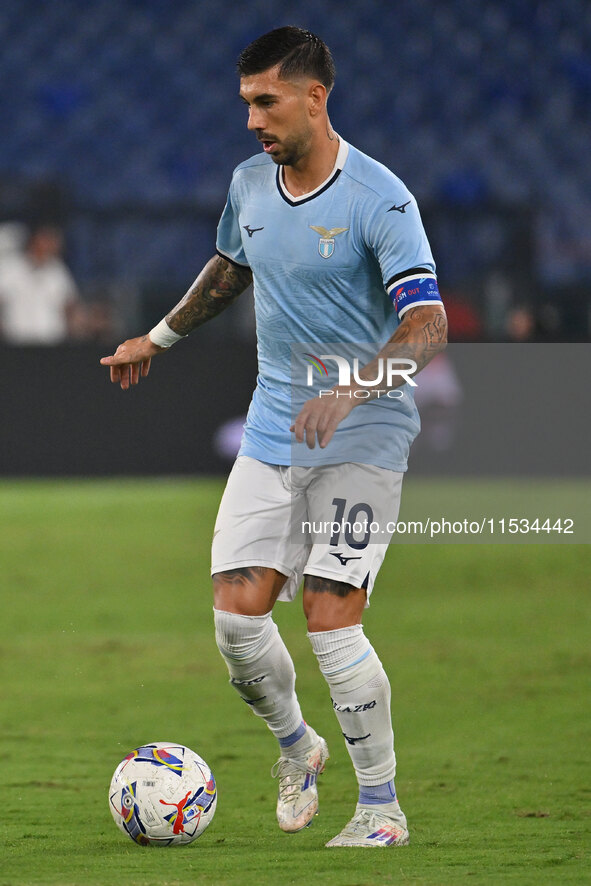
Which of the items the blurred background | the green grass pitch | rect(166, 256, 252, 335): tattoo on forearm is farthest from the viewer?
the blurred background

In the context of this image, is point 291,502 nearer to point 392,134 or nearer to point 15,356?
point 15,356

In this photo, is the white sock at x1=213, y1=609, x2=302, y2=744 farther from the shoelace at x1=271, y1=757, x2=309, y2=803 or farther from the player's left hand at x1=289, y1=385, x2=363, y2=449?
the player's left hand at x1=289, y1=385, x2=363, y2=449

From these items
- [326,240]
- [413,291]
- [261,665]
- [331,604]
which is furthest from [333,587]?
[326,240]

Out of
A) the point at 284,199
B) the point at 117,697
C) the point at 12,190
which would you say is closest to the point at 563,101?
the point at 12,190

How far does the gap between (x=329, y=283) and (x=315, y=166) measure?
333mm

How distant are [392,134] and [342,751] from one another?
12484mm

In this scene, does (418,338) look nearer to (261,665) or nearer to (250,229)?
(250,229)

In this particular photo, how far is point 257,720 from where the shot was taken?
5.50m

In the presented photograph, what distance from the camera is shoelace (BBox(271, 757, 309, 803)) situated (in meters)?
3.88

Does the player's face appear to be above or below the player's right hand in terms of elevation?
above

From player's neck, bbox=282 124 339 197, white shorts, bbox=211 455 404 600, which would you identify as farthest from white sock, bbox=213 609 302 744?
player's neck, bbox=282 124 339 197

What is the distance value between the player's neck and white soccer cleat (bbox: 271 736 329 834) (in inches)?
65.8

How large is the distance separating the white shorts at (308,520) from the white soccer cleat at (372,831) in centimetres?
60

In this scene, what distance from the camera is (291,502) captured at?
388cm
